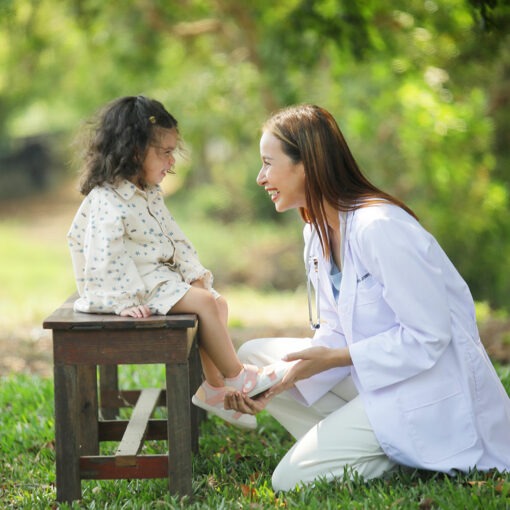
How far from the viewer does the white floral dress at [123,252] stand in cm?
316

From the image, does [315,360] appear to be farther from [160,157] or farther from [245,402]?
[160,157]

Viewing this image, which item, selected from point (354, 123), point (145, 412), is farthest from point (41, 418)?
point (354, 123)

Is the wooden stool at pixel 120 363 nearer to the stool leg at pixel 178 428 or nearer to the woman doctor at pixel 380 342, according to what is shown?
the stool leg at pixel 178 428

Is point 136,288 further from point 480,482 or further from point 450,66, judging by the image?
point 450,66

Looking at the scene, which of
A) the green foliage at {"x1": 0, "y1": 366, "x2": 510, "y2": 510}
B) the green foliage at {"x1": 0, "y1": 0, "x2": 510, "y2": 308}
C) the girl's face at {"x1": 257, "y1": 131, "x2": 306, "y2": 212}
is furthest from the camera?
the green foliage at {"x1": 0, "y1": 0, "x2": 510, "y2": 308}

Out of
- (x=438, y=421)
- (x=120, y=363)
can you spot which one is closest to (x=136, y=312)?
(x=120, y=363)

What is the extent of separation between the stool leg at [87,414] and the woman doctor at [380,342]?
2.23ft

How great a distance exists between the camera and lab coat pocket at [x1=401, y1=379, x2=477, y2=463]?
9.96 feet

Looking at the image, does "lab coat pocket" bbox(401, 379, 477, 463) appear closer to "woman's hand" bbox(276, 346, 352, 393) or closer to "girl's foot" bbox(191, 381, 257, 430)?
"woman's hand" bbox(276, 346, 352, 393)

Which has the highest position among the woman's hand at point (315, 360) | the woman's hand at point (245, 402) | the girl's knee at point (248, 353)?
the woman's hand at point (315, 360)

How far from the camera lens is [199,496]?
3205 millimetres

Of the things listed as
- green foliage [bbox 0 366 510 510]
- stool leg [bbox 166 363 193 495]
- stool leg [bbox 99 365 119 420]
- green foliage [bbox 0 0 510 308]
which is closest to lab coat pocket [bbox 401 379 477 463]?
green foliage [bbox 0 366 510 510]

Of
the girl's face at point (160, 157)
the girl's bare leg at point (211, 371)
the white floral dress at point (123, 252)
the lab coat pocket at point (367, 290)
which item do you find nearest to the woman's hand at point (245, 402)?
the girl's bare leg at point (211, 371)

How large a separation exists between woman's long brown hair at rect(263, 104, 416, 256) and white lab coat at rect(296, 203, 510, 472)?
0.11 meters
